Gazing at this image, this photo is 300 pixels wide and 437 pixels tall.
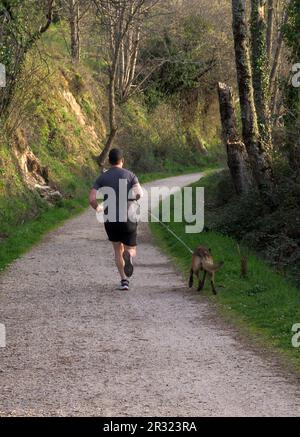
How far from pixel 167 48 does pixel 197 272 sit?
36.8 m

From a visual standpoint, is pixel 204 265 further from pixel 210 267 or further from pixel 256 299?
pixel 256 299

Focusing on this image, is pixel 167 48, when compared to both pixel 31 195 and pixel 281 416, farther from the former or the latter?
pixel 281 416

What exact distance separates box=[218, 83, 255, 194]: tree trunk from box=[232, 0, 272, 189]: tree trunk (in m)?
1.56

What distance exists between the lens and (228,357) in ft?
24.4

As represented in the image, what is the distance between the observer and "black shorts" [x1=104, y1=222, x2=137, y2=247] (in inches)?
428

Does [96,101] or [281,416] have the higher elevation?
[96,101]

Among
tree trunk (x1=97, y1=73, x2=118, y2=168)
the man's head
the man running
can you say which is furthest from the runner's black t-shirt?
tree trunk (x1=97, y1=73, x2=118, y2=168)

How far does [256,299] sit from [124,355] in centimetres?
312

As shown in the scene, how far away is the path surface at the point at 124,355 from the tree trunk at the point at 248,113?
6.32 meters

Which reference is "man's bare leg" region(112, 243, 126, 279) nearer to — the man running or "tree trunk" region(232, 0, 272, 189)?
the man running

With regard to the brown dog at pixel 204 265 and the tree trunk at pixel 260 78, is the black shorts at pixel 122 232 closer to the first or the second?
the brown dog at pixel 204 265

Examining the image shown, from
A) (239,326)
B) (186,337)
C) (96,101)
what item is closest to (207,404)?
(186,337)

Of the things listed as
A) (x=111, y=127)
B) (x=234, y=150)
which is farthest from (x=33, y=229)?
(x=111, y=127)

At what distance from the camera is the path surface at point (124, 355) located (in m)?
5.95
